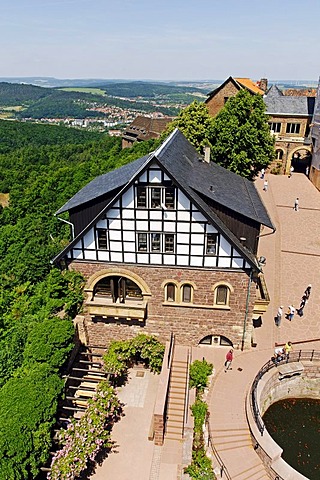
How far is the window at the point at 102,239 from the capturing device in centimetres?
1978

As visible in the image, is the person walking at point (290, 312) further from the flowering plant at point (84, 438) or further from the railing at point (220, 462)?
the flowering plant at point (84, 438)

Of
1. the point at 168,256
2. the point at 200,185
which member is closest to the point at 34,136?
the point at 200,185

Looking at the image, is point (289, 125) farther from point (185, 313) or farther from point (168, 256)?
point (168, 256)

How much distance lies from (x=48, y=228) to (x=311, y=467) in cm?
3300

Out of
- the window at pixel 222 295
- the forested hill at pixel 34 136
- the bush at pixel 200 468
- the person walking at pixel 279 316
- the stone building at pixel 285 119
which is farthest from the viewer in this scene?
the forested hill at pixel 34 136

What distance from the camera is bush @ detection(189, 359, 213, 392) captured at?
786 inches

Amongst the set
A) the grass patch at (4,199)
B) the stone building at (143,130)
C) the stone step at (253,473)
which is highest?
the stone building at (143,130)

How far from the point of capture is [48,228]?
42.2 meters

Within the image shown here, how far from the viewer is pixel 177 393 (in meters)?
19.9

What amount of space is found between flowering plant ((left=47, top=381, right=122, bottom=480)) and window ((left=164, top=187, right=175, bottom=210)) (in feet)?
30.5

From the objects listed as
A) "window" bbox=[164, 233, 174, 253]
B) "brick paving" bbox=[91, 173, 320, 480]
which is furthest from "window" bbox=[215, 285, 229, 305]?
"window" bbox=[164, 233, 174, 253]

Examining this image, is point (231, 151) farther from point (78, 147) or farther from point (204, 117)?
point (78, 147)

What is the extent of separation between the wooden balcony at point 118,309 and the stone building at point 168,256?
0.18 ft

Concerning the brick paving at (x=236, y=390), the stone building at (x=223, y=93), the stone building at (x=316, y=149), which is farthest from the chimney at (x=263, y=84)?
the brick paving at (x=236, y=390)
